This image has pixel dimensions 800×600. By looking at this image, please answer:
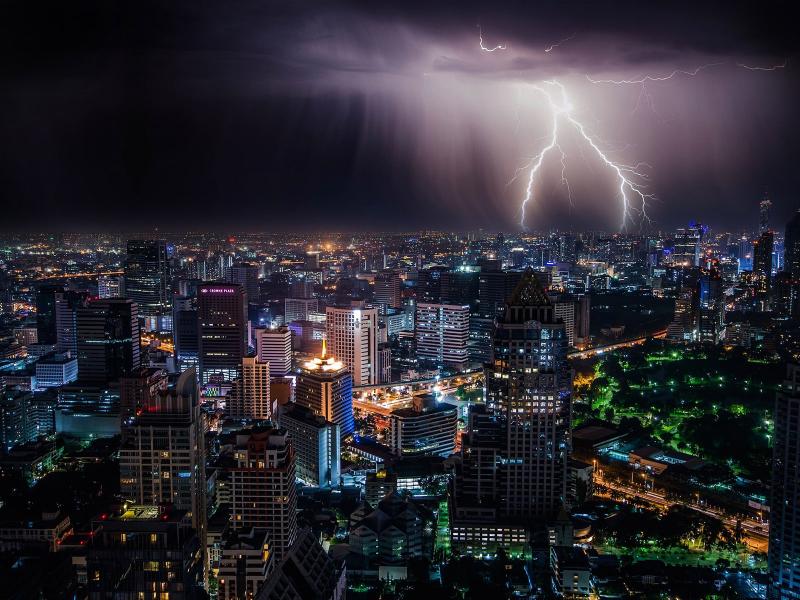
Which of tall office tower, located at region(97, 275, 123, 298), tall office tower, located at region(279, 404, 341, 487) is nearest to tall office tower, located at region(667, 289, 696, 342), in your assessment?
tall office tower, located at region(279, 404, 341, 487)

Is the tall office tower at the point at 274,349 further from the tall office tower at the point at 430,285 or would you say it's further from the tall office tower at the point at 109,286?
the tall office tower at the point at 430,285

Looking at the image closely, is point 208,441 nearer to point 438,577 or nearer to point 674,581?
point 438,577

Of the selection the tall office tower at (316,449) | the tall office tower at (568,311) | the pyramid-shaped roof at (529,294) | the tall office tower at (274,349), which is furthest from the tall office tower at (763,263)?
the tall office tower at (316,449)

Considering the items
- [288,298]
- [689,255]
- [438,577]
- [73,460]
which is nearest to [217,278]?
[288,298]

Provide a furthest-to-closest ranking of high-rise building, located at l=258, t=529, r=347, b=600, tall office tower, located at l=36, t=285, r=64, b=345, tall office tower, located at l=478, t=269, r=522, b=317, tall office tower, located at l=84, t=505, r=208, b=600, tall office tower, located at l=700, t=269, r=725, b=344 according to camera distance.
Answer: tall office tower, located at l=478, t=269, r=522, b=317
tall office tower, located at l=700, t=269, r=725, b=344
tall office tower, located at l=36, t=285, r=64, b=345
tall office tower, located at l=84, t=505, r=208, b=600
high-rise building, located at l=258, t=529, r=347, b=600

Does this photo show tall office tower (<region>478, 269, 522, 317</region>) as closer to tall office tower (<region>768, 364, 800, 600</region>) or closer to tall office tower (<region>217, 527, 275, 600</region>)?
tall office tower (<region>768, 364, 800, 600</region>)

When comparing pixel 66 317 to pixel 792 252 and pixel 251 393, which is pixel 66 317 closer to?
pixel 251 393

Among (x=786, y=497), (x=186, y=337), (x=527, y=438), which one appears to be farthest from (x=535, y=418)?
(x=186, y=337)
